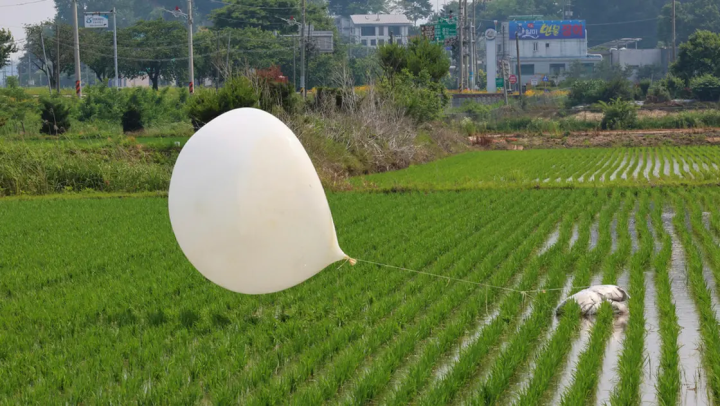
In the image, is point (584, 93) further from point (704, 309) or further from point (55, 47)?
point (704, 309)

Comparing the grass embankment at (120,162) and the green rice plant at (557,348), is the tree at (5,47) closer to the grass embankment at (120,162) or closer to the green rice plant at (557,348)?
the grass embankment at (120,162)

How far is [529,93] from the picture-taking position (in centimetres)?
7469

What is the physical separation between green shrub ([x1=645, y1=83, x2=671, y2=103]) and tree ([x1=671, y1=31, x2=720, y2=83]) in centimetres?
295

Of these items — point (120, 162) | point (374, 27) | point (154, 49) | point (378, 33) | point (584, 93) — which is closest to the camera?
point (120, 162)

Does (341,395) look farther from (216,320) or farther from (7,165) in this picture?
(7,165)

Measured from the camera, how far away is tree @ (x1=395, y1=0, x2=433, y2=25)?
141 metres

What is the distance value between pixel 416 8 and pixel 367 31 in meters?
13.8

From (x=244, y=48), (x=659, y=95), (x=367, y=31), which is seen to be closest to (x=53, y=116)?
(x=244, y=48)

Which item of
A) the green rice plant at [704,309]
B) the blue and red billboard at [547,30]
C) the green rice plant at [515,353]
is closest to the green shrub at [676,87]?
the blue and red billboard at [547,30]

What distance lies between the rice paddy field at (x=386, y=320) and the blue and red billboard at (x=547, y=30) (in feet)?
295

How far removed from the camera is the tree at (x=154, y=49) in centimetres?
7062

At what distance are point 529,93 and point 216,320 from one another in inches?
2771

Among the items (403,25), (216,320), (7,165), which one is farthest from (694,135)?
(403,25)

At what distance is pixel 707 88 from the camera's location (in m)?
60.1
